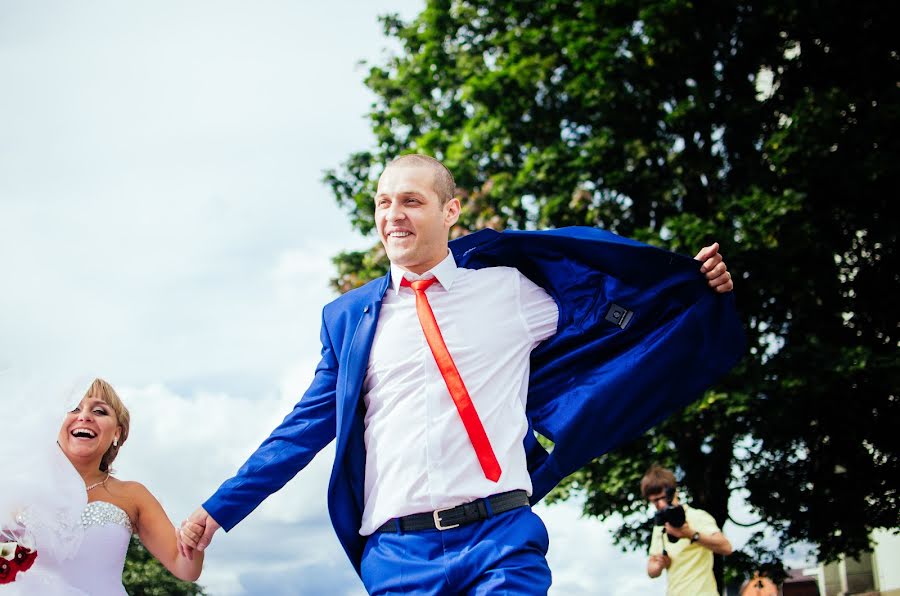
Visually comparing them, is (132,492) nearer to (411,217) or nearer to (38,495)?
(38,495)

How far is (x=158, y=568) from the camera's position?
109 ft

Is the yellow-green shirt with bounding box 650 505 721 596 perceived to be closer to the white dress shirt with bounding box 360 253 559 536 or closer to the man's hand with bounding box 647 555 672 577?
the man's hand with bounding box 647 555 672 577

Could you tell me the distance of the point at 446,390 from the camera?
408cm

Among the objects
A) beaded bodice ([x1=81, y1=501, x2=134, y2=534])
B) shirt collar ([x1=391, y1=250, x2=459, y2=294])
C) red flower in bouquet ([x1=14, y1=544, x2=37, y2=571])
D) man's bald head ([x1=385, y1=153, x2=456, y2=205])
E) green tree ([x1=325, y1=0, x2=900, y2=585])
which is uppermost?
green tree ([x1=325, y1=0, x2=900, y2=585])

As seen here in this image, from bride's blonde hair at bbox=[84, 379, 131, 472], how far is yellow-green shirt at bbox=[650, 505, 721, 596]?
190 inches

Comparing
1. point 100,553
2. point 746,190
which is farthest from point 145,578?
point 100,553

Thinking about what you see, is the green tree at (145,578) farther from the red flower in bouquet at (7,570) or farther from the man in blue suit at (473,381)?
the man in blue suit at (473,381)

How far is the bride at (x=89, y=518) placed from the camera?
194 inches

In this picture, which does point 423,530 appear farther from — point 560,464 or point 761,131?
point 761,131

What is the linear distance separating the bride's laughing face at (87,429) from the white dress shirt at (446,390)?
2025mm

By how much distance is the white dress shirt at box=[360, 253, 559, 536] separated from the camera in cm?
392

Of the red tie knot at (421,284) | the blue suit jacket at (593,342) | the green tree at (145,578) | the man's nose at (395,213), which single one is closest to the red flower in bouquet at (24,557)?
the blue suit jacket at (593,342)

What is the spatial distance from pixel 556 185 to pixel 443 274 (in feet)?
36.4

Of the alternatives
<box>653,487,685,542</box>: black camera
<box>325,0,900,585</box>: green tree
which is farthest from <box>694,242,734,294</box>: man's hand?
<box>325,0,900,585</box>: green tree
